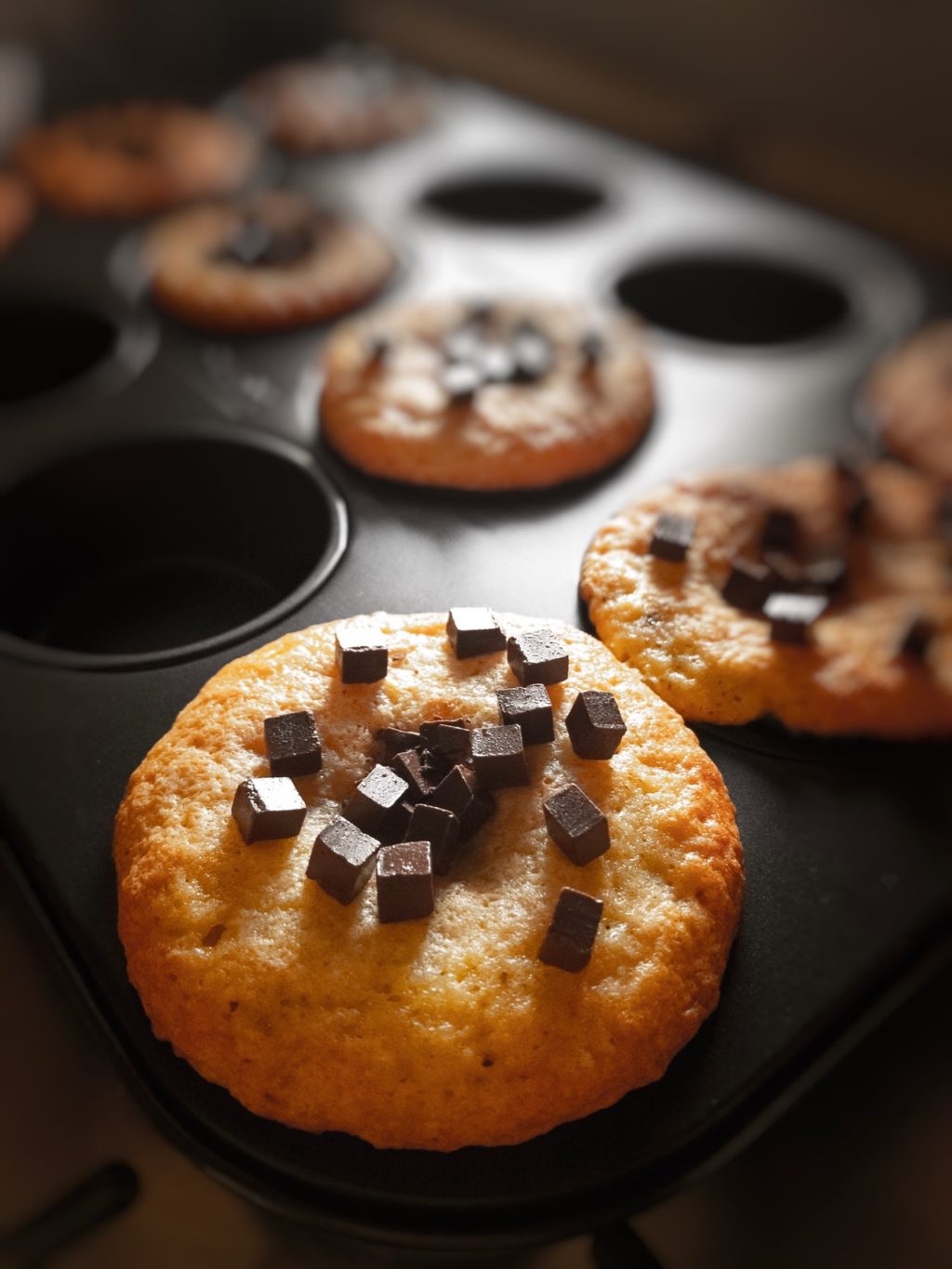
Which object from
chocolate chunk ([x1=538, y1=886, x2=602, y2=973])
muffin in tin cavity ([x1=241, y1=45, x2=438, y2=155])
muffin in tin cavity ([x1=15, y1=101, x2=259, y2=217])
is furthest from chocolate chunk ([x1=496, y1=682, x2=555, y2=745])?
muffin in tin cavity ([x1=241, y1=45, x2=438, y2=155])

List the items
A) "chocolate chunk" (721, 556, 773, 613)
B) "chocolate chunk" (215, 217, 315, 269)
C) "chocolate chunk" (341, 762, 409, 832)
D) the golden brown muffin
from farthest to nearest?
"chocolate chunk" (215, 217, 315, 269), "chocolate chunk" (721, 556, 773, 613), "chocolate chunk" (341, 762, 409, 832), the golden brown muffin

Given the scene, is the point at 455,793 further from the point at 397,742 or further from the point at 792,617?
the point at 792,617

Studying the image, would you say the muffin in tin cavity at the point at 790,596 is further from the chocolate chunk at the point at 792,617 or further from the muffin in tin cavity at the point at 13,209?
the muffin in tin cavity at the point at 13,209

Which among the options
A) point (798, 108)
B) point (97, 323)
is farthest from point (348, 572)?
point (798, 108)

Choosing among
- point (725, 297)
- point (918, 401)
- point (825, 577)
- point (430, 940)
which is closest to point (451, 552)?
point (825, 577)

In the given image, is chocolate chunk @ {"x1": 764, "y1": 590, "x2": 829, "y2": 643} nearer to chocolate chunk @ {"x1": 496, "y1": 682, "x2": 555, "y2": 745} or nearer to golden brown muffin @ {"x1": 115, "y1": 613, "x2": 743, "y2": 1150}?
golden brown muffin @ {"x1": 115, "y1": 613, "x2": 743, "y2": 1150}
